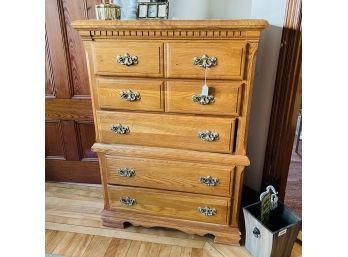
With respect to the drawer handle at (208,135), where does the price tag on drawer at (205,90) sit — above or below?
above

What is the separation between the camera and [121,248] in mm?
1479

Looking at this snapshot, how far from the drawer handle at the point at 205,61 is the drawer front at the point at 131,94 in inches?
7.9

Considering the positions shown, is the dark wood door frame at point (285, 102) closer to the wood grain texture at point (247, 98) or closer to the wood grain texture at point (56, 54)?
the wood grain texture at point (247, 98)

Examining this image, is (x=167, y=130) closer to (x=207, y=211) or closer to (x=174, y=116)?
(x=174, y=116)

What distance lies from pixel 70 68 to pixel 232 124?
48.4 inches

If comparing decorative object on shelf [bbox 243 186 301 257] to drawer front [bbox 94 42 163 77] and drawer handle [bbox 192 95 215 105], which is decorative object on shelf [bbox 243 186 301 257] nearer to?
drawer handle [bbox 192 95 215 105]

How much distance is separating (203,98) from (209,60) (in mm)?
175

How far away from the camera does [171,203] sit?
1453mm

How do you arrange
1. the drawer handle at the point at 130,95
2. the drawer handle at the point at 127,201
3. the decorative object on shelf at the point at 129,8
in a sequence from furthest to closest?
the drawer handle at the point at 127,201 < the decorative object on shelf at the point at 129,8 < the drawer handle at the point at 130,95

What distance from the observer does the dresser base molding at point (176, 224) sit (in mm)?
1449

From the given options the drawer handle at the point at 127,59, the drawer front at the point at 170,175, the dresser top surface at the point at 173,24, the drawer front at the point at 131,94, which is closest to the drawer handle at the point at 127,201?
the drawer front at the point at 170,175

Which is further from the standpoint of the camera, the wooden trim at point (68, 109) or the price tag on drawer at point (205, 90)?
the wooden trim at point (68, 109)

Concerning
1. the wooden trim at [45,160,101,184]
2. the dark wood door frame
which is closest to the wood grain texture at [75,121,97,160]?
the wooden trim at [45,160,101,184]

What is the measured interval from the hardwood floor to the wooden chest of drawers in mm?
92
